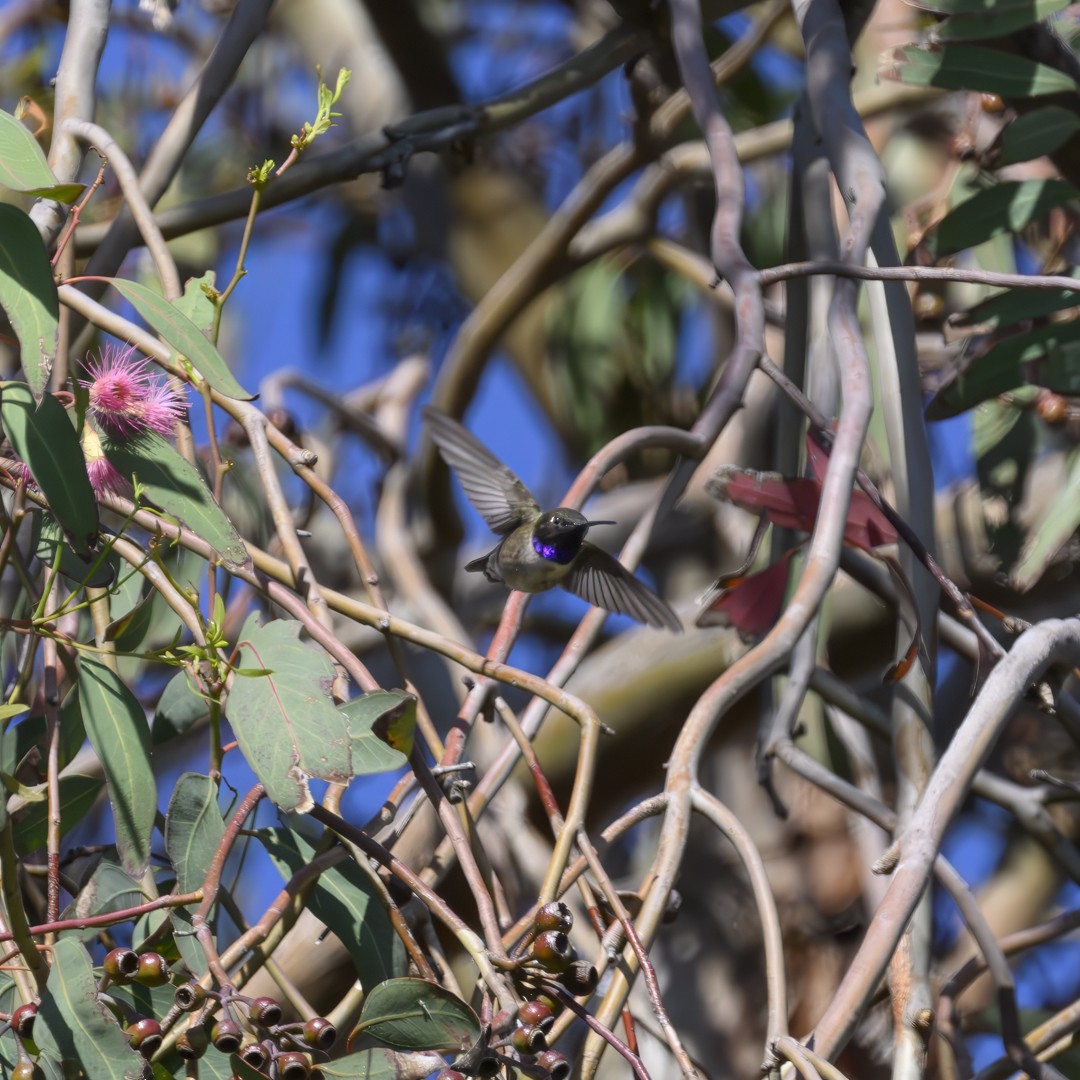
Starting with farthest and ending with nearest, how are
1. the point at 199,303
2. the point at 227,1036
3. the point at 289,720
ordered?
the point at 199,303
the point at 289,720
the point at 227,1036

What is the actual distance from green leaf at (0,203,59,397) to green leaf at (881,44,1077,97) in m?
1.08

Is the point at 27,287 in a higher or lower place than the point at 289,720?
higher

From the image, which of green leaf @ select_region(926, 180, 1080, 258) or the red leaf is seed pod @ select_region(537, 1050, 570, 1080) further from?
green leaf @ select_region(926, 180, 1080, 258)

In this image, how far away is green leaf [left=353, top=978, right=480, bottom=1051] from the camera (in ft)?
2.76

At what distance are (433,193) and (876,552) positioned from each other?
2.06 metres

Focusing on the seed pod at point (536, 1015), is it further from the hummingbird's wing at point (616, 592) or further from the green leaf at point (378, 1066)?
the hummingbird's wing at point (616, 592)

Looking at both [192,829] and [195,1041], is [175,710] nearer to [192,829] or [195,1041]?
[192,829]

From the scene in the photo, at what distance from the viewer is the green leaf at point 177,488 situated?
957mm

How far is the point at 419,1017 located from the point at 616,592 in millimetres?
790

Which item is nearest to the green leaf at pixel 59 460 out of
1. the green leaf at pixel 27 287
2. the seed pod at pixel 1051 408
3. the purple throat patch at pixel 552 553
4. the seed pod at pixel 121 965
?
the green leaf at pixel 27 287

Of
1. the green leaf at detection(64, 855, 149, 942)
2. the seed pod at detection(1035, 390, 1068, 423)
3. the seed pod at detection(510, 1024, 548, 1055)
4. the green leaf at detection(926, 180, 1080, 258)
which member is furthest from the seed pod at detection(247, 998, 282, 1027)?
the seed pod at detection(1035, 390, 1068, 423)

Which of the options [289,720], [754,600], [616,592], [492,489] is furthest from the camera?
[492,489]

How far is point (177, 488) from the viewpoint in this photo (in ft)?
3.26

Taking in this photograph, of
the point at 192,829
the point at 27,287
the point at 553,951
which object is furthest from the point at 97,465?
the point at 553,951
